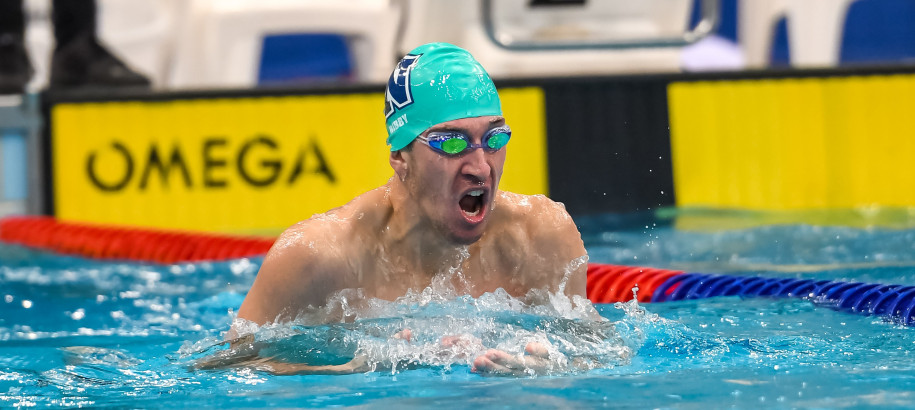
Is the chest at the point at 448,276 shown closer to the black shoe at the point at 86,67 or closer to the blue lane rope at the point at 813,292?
the blue lane rope at the point at 813,292

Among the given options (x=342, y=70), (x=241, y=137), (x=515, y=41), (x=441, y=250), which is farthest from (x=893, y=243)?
(x=342, y=70)

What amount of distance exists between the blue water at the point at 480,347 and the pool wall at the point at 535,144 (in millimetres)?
1576

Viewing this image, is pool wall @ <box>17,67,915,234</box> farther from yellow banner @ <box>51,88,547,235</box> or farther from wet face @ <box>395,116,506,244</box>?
wet face @ <box>395,116,506,244</box>

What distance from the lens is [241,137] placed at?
222 inches

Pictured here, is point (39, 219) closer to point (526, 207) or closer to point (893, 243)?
point (526, 207)

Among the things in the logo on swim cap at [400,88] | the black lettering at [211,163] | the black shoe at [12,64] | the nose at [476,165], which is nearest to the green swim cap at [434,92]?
the logo on swim cap at [400,88]

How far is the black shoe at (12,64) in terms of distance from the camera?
19.9 feet

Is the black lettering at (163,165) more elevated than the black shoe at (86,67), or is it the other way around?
the black shoe at (86,67)

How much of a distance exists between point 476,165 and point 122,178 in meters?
3.47

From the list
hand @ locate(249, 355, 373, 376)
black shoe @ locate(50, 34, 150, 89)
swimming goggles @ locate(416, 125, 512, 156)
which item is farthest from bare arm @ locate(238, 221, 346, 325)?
black shoe @ locate(50, 34, 150, 89)

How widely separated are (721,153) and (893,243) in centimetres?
→ 118

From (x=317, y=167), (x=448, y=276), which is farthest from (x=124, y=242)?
(x=448, y=276)

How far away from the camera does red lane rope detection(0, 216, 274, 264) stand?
4.94m

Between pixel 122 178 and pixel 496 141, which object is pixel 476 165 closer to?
pixel 496 141
